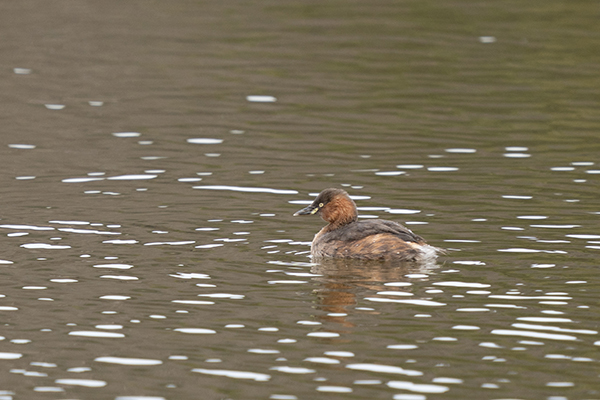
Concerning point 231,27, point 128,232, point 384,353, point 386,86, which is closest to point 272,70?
point 386,86

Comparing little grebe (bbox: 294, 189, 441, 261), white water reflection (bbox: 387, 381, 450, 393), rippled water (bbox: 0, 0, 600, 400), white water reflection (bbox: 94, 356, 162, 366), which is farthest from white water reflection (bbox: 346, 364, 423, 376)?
little grebe (bbox: 294, 189, 441, 261)

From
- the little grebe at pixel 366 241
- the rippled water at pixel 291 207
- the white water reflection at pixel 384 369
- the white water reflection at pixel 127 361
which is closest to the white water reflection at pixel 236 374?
the rippled water at pixel 291 207

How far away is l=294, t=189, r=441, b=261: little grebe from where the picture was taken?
13023 mm

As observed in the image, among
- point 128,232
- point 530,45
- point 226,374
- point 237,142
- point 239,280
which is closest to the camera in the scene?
point 226,374

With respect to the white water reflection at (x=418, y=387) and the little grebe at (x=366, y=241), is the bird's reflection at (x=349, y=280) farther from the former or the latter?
the white water reflection at (x=418, y=387)

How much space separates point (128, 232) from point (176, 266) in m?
1.87

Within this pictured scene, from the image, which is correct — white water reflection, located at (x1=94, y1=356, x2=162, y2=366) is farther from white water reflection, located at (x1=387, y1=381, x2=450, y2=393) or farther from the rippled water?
white water reflection, located at (x1=387, y1=381, x2=450, y2=393)

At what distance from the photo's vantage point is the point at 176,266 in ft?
42.1

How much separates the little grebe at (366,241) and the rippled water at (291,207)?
250 millimetres

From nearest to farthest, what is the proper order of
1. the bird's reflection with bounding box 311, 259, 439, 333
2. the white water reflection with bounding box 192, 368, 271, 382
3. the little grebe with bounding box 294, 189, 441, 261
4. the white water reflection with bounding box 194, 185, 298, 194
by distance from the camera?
the white water reflection with bounding box 192, 368, 271, 382, the bird's reflection with bounding box 311, 259, 439, 333, the little grebe with bounding box 294, 189, 441, 261, the white water reflection with bounding box 194, 185, 298, 194

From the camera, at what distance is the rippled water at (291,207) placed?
9672mm

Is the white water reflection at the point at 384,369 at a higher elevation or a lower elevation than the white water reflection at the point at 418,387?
higher

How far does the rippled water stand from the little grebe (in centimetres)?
25

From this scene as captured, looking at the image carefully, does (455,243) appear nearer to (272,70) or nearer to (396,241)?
(396,241)
